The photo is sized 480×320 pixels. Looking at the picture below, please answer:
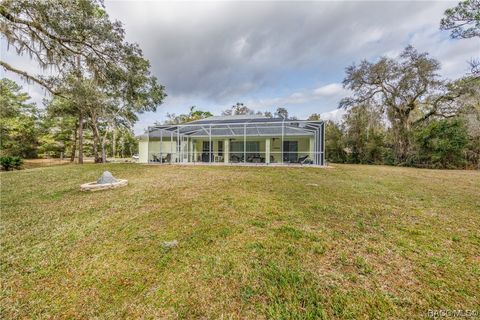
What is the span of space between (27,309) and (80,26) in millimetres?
5961

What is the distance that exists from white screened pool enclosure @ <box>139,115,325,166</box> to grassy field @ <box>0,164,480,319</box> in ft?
32.8

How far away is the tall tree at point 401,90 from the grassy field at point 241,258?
16905mm

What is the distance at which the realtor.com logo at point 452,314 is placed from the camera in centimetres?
192

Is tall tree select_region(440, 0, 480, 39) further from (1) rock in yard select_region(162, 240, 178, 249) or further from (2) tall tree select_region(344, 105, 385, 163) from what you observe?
(2) tall tree select_region(344, 105, 385, 163)

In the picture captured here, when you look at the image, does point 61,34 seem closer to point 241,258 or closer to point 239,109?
point 241,258

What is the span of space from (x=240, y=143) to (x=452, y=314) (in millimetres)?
16637

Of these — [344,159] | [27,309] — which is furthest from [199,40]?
[344,159]

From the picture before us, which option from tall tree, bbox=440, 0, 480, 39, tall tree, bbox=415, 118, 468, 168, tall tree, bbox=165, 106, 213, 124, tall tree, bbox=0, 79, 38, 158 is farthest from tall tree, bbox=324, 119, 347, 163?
tall tree, bbox=0, 79, 38, 158

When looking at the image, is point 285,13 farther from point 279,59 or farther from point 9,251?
point 9,251

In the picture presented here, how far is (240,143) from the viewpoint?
18203mm

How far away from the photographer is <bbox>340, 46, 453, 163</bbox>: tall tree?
1736 centimetres

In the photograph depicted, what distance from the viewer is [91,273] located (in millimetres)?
2711

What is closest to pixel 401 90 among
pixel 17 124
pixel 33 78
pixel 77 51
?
pixel 77 51

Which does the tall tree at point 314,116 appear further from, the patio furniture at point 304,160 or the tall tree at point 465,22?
the tall tree at point 465,22
